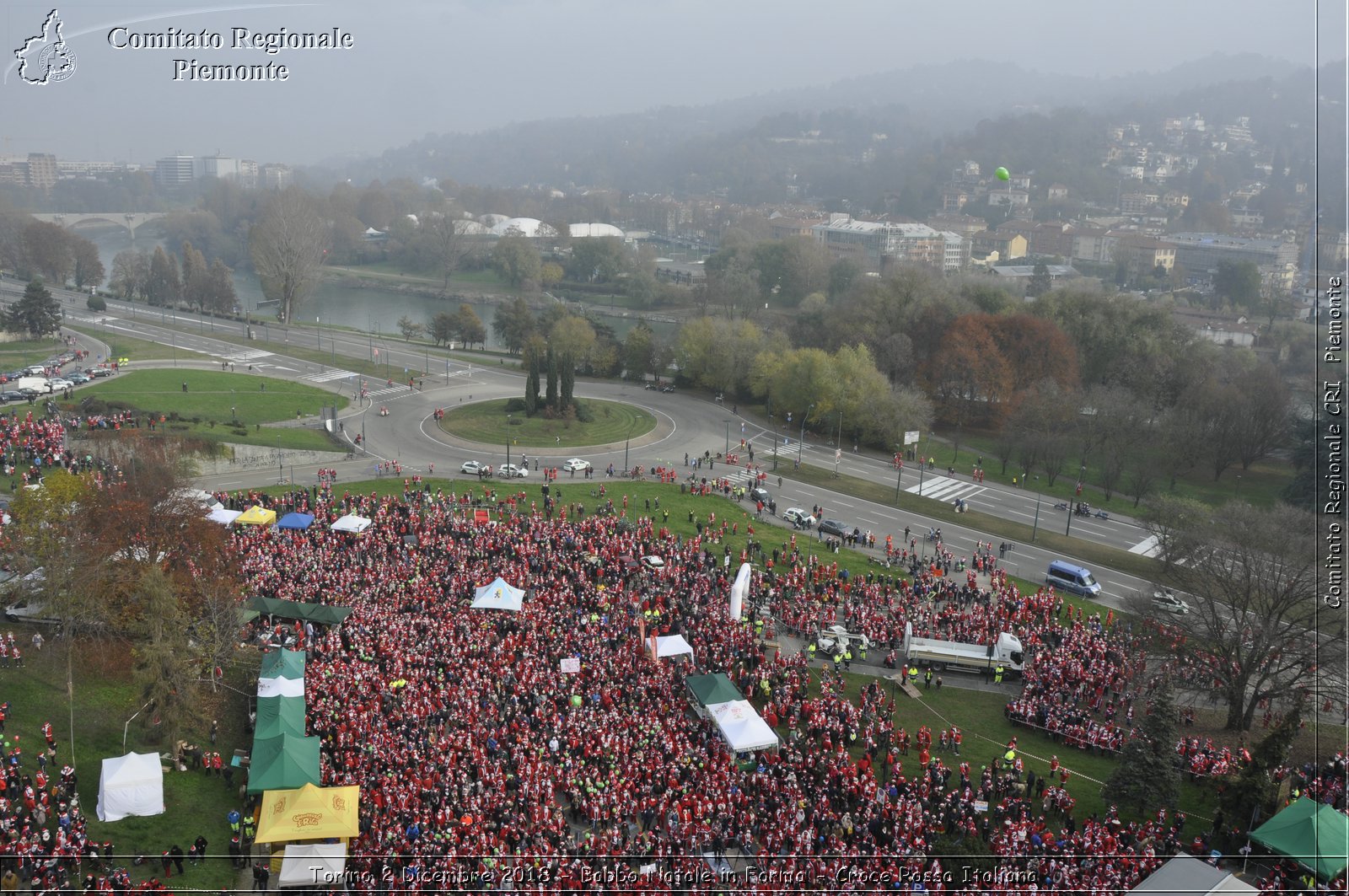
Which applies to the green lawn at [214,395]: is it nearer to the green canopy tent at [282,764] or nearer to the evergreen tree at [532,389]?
the evergreen tree at [532,389]

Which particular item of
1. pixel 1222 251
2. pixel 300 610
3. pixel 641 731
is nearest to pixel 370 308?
pixel 300 610

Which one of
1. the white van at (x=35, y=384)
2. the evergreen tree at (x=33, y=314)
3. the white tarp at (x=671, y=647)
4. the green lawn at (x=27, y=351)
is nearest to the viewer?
the white tarp at (x=671, y=647)

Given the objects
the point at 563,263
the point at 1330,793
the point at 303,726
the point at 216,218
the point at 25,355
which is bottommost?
the point at 1330,793

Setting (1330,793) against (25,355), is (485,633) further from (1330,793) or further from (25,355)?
(25,355)

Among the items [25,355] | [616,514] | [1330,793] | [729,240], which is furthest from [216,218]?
[1330,793]

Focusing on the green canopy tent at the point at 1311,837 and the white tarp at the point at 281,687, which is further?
the white tarp at the point at 281,687

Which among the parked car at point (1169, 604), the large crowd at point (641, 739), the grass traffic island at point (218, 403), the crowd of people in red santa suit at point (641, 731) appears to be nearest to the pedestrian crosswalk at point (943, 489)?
the large crowd at point (641, 739)

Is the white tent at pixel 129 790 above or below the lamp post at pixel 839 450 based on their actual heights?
below
